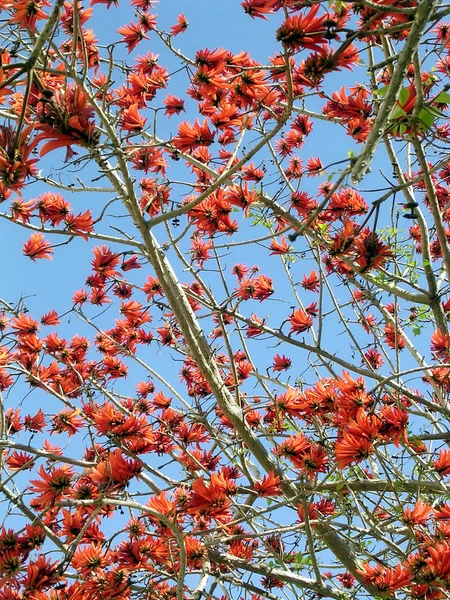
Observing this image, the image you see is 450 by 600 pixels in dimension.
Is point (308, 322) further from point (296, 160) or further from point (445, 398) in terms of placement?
point (296, 160)

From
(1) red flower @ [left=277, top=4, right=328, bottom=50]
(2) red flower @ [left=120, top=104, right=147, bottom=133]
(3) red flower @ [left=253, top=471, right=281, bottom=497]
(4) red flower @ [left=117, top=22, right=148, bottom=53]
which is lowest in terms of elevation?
(3) red flower @ [left=253, top=471, right=281, bottom=497]

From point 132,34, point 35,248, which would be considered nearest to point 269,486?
point 35,248

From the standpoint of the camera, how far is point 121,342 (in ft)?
15.6

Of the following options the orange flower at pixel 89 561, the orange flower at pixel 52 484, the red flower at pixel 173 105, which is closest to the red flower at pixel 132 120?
the red flower at pixel 173 105

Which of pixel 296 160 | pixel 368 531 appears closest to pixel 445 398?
pixel 368 531

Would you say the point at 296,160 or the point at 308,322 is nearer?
the point at 308,322

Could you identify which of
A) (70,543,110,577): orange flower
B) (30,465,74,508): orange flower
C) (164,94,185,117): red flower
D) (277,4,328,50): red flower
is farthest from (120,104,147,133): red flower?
(70,543,110,577): orange flower

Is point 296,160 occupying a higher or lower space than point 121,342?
higher

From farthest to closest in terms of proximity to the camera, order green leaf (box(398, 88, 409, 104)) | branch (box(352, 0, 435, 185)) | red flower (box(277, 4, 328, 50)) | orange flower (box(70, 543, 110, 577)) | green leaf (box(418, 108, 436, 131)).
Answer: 1. orange flower (box(70, 543, 110, 577))
2. red flower (box(277, 4, 328, 50))
3. green leaf (box(418, 108, 436, 131))
4. green leaf (box(398, 88, 409, 104))
5. branch (box(352, 0, 435, 185))

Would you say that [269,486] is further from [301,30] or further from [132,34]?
[132,34]

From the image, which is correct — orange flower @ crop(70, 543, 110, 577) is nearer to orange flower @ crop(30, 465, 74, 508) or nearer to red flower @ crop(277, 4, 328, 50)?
orange flower @ crop(30, 465, 74, 508)

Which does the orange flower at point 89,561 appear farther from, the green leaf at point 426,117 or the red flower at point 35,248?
the green leaf at point 426,117

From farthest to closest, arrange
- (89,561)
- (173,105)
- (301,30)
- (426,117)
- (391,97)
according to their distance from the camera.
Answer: (173,105), (89,561), (301,30), (426,117), (391,97)

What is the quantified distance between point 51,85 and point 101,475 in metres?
1.68
